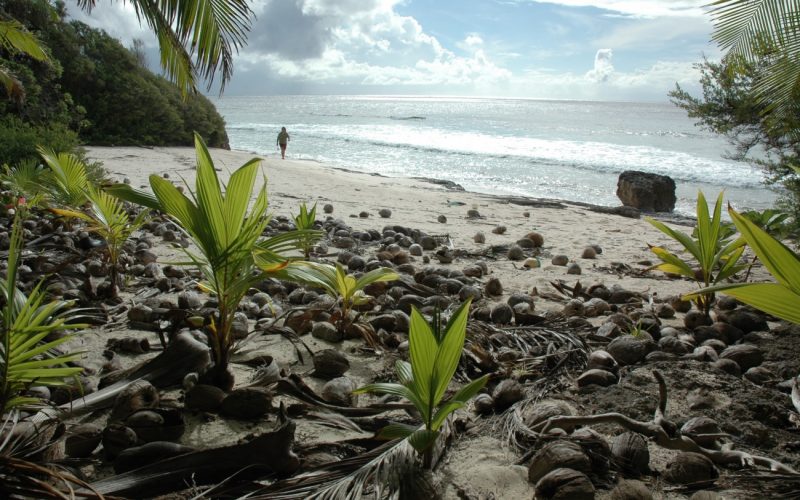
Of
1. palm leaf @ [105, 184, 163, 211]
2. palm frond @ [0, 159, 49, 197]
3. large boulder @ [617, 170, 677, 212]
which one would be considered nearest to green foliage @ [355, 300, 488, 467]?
palm leaf @ [105, 184, 163, 211]

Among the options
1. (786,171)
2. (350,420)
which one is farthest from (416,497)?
(786,171)

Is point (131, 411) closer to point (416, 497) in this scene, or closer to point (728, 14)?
point (416, 497)

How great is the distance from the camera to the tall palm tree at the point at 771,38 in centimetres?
393

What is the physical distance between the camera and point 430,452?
1498 mm

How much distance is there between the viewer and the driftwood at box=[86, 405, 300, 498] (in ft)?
4.36

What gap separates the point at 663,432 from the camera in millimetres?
1594

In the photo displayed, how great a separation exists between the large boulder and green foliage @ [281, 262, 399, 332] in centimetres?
934

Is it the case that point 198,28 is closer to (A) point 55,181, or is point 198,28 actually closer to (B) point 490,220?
(A) point 55,181

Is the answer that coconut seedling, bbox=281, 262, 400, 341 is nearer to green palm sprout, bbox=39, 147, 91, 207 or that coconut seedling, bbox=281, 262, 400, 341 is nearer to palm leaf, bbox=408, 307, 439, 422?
palm leaf, bbox=408, 307, 439, 422

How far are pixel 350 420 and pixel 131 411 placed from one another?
25.8 inches

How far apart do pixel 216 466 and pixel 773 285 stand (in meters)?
1.46

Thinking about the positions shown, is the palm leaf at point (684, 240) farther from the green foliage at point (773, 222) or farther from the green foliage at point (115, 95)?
the green foliage at point (115, 95)

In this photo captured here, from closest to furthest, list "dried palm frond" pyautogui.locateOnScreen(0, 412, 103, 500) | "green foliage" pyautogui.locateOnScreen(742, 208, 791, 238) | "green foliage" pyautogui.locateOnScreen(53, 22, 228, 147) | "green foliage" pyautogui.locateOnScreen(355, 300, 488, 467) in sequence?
"dried palm frond" pyautogui.locateOnScreen(0, 412, 103, 500)
"green foliage" pyautogui.locateOnScreen(355, 300, 488, 467)
"green foliage" pyautogui.locateOnScreen(742, 208, 791, 238)
"green foliage" pyautogui.locateOnScreen(53, 22, 228, 147)

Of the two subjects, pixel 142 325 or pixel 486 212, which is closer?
pixel 142 325
